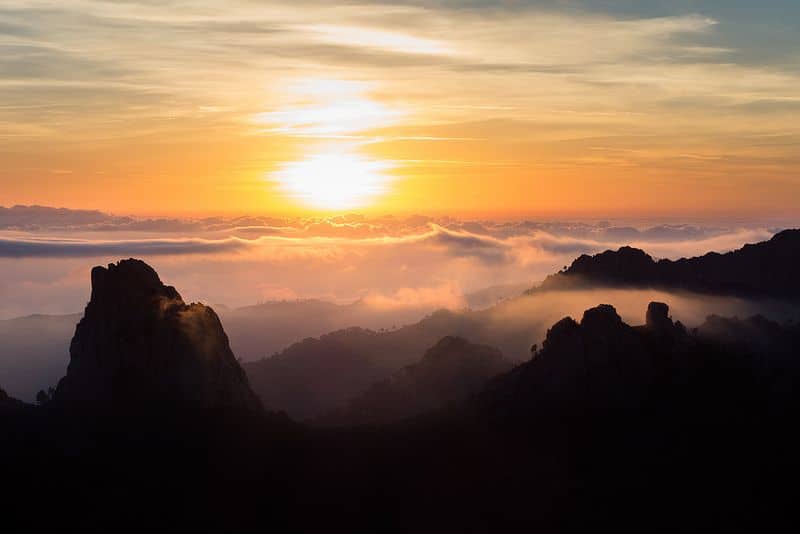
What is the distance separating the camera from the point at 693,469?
7623 inches

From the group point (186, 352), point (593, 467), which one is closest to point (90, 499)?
point (186, 352)

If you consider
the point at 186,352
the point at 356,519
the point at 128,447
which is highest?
the point at 186,352

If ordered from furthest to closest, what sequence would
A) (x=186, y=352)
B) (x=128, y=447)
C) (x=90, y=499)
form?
(x=186, y=352)
(x=128, y=447)
(x=90, y=499)

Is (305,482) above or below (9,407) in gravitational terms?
below

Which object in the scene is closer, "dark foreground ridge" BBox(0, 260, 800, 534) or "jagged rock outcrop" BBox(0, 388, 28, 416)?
"dark foreground ridge" BBox(0, 260, 800, 534)

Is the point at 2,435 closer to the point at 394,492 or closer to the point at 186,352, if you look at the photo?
the point at 186,352

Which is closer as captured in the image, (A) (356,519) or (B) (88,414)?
(A) (356,519)

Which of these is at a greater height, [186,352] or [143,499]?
[186,352]

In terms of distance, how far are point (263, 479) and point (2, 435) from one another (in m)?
55.9

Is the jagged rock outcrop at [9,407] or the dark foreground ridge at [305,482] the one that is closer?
the dark foreground ridge at [305,482]

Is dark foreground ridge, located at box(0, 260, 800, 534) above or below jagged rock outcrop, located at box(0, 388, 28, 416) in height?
below

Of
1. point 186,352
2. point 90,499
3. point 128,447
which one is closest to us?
point 90,499

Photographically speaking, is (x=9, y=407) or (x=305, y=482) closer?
(x=305, y=482)

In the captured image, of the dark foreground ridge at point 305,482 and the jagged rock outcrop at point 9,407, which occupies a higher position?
the jagged rock outcrop at point 9,407
